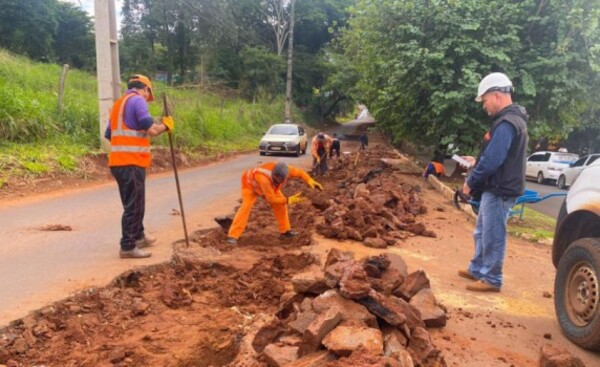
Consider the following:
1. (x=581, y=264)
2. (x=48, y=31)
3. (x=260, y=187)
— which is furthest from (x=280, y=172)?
(x=48, y=31)

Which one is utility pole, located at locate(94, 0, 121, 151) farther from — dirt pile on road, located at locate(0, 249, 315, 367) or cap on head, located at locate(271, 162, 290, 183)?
dirt pile on road, located at locate(0, 249, 315, 367)

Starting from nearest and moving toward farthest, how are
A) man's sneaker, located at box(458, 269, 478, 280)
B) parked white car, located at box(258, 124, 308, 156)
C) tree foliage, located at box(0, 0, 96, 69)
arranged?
man's sneaker, located at box(458, 269, 478, 280), parked white car, located at box(258, 124, 308, 156), tree foliage, located at box(0, 0, 96, 69)

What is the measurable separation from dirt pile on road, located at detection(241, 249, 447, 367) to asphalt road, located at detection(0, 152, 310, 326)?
2.09 meters

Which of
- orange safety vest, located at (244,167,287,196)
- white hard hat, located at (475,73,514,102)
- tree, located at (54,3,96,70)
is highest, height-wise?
tree, located at (54,3,96,70)

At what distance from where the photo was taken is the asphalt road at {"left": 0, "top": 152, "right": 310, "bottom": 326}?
175 inches

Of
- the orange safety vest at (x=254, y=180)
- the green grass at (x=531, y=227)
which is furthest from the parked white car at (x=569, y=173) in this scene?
the orange safety vest at (x=254, y=180)

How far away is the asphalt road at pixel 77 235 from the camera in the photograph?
4.44 meters

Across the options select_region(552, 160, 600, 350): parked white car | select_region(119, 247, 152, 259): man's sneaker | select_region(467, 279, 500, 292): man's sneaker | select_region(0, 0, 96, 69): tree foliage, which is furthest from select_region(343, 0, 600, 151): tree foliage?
select_region(0, 0, 96, 69): tree foliage

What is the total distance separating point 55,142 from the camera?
11.4 meters

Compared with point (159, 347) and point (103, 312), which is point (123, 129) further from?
point (159, 347)

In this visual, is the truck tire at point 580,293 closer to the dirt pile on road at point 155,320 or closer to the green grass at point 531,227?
the dirt pile on road at point 155,320

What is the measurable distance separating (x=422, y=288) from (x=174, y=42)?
1492 inches

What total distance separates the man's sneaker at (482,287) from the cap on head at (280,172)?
262 cm

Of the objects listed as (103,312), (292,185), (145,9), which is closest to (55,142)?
(292,185)
